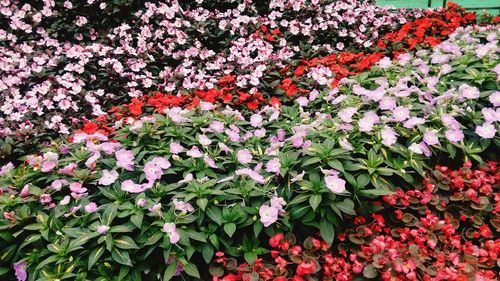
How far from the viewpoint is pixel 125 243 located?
2.01 m

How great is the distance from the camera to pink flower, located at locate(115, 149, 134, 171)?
2.34 metres

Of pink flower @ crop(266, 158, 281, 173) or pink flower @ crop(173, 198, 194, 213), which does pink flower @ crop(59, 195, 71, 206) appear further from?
pink flower @ crop(266, 158, 281, 173)

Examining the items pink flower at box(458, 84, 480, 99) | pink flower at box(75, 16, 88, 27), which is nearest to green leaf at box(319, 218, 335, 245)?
pink flower at box(458, 84, 480, 99)

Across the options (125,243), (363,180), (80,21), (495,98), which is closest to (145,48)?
(80,21)

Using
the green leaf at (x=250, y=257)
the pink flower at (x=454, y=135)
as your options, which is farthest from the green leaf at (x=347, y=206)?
the pink flower at (x=454, y=135)

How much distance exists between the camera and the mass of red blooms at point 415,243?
2006mm

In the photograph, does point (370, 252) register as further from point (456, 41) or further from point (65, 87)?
point (65, 87)

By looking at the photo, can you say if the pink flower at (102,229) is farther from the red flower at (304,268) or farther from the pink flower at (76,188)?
the red flower at (304,268)

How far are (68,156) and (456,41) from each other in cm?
334

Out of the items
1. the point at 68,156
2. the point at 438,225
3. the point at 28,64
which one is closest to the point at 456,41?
the point at 438,225

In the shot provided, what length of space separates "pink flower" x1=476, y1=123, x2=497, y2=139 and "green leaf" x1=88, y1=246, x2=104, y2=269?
208 centimetres

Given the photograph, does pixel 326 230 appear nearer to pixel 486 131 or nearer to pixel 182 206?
pixel 182 206

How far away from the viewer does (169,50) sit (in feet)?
15.6

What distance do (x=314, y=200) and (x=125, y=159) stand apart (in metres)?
1.01
